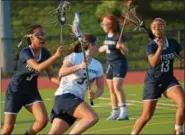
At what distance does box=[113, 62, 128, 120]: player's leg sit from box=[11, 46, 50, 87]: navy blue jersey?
12.7 feet

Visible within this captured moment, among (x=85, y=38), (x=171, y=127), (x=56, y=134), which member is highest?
(x=85, y=38)

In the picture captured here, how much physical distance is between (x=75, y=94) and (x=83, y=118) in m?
0.39

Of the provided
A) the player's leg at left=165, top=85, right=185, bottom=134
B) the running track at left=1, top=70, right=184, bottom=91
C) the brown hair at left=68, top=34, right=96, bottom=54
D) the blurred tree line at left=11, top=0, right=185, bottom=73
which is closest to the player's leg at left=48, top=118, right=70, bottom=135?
the brown hair at left=68, top=34, right=96, bottom=54

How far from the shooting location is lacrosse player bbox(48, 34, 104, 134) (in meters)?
9.07

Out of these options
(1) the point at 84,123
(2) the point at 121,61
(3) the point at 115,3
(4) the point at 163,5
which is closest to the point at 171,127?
(2) the point at 121,61

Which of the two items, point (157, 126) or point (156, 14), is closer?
point (157, 126)

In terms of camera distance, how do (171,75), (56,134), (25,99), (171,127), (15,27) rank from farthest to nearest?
(15,27)
(171,127)
(171,75)
(25,99)
(56,134)

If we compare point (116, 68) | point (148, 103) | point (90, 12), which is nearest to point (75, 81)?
point (148, 103)

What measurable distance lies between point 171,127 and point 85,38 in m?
4.38

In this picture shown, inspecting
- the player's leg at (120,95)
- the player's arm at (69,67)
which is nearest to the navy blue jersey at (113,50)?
the player's leg at (120,95)

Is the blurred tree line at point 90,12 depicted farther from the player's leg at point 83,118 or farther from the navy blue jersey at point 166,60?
Result: the player's leg at point 83,118

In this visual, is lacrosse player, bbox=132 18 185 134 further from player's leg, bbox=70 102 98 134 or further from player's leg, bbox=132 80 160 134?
player's leg, bbox=70 102 98 134

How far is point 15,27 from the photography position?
40.2 m

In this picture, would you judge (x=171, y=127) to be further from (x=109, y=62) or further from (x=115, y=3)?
(x=115, y=3)
